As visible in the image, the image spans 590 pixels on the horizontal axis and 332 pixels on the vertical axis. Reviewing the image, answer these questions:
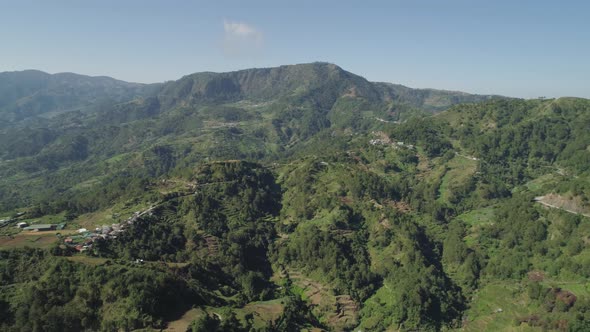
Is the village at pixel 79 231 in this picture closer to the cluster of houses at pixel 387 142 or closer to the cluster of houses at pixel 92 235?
the cluster of houses at pixel 92 235

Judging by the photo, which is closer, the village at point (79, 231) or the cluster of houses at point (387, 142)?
the village at point (79, 231)

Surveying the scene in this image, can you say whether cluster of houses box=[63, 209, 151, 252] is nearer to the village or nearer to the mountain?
the village

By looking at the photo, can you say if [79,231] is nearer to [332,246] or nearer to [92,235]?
[92,235]

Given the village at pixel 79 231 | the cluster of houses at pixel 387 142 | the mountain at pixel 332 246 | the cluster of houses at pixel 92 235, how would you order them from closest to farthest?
the mountain at pixel 332 246
the cluster of houses at pixel 92 235
the village at pixel 79 231
the cluster of houses at pixel 387 142

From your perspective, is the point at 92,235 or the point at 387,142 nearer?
the point at 92,235

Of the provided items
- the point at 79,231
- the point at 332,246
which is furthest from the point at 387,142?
the point at 79,231

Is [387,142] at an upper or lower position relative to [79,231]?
upper

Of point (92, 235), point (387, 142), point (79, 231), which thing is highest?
point (387, 142)

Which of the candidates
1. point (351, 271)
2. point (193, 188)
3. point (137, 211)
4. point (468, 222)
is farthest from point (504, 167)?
point (137, 211)

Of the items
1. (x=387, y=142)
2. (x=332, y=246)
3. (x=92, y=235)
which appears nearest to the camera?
(x=92, y=235)

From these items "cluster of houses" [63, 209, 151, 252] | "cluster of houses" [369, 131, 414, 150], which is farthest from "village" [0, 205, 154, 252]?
"cluster of houses" [369, 131, 414, 150]

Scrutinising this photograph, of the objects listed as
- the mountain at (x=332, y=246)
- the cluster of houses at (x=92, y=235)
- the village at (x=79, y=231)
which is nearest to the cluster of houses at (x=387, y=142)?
the mountain at (x=332, y=246)
